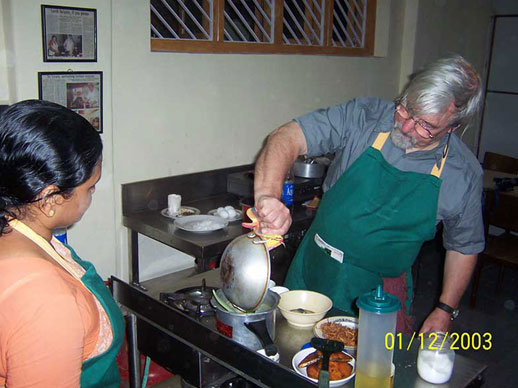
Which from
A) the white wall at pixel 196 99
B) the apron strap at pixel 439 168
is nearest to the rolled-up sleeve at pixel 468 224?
the apron strap at pixel 439 168

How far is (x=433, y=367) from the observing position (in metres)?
1.25

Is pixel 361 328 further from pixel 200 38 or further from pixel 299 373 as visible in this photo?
pixel 200 38

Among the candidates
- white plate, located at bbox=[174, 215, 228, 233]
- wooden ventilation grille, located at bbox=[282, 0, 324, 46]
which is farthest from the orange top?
wooden ventilation grille, located at bbox=[282, 0, 324, 46]

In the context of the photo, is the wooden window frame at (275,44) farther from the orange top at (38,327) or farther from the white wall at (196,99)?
the orange top at (38,327)

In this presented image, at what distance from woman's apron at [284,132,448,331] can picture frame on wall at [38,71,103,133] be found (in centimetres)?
130

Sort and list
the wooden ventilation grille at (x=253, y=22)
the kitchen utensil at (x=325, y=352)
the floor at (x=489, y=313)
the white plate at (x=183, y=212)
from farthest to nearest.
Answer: the wooden ventilation grille at (x=253, y=22), the floor at (x=489, y=313), the white plate at (x=183, y=212), the kitchen utensil at (x=325, y=352)

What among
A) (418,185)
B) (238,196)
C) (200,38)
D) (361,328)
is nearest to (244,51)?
(200,38)

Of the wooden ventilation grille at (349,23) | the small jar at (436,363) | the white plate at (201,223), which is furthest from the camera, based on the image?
the wooden ventilation grille at (349,23)

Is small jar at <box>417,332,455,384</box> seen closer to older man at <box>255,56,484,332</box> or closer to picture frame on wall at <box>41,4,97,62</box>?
older man at <box>255,56,484,332</box>

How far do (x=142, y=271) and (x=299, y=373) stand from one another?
1.84 metres

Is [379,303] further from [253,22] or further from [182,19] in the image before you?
[253,22]

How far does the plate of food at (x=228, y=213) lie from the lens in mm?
2739

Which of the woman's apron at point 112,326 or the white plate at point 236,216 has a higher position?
the woman's apron at point 112,326

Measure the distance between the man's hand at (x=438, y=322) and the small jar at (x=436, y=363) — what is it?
410 millimetres
